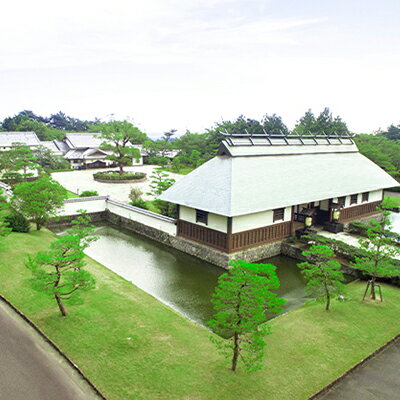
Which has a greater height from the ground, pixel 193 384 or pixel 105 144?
pixel 105 144

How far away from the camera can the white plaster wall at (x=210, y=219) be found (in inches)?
650

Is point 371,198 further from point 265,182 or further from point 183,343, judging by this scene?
point 183,343

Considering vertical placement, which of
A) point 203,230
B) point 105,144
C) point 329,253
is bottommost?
point 203,230

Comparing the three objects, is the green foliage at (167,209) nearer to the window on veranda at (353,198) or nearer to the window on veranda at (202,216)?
the window on veranda at (202,216)

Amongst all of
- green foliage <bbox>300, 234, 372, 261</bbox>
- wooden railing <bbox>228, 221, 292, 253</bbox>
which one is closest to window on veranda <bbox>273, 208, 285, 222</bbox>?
wooden railing <bbox>228, 221, 292, 253</bbox>

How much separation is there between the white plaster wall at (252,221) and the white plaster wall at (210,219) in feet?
1.63

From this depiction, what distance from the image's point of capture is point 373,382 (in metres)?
8.35

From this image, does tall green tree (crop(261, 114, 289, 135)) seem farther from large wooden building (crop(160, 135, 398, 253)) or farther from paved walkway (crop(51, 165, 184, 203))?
large wooden building (crop(160, 135, 398, 253))

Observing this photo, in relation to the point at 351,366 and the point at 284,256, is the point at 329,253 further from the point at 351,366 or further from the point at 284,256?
the point at 284,256

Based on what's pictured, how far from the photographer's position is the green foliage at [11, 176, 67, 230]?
60.5 ft

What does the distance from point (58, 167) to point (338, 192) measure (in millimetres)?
38968

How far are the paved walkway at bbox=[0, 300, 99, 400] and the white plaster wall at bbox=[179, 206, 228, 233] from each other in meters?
9.21

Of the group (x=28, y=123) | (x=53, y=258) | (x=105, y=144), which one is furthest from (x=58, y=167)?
(x=53, y=258)

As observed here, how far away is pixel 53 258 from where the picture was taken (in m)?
9.54
